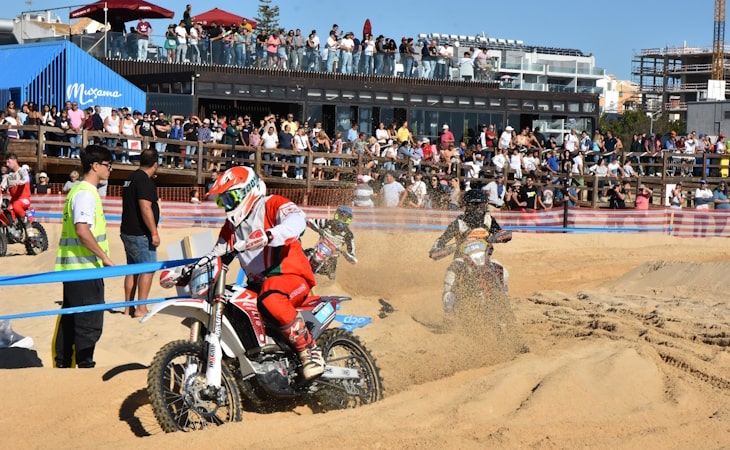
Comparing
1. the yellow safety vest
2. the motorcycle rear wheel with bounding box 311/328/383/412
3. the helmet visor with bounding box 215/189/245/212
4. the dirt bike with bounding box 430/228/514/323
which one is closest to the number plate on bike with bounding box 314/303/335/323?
the motorcycle rear wheel with bounding box 311/328/383/412

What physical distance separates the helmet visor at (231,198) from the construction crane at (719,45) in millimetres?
109920

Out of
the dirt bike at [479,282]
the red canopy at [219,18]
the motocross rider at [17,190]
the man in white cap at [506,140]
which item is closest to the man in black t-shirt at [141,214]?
the dirt bike at [479,282]

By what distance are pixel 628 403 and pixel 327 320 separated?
2.13 metres

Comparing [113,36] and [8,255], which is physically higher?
[113,36]

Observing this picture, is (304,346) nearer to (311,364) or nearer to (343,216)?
(311,364)

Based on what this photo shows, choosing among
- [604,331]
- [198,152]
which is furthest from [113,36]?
[604,331]

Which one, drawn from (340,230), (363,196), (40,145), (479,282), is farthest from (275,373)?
(40,145)

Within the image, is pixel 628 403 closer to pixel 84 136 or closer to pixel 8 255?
pixel 8 255

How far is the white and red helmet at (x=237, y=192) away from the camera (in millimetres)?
6414

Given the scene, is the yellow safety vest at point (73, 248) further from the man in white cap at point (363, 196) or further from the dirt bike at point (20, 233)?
the man in white cap at point (363, 196)

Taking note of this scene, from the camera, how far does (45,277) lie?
6430mm

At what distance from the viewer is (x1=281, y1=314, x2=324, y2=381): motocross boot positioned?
255 inches

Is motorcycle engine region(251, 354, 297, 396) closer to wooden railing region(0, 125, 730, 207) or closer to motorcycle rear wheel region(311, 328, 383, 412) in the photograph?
motorcycle rear wheel region(311, 328, 383, 412)

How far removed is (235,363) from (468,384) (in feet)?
5.87
